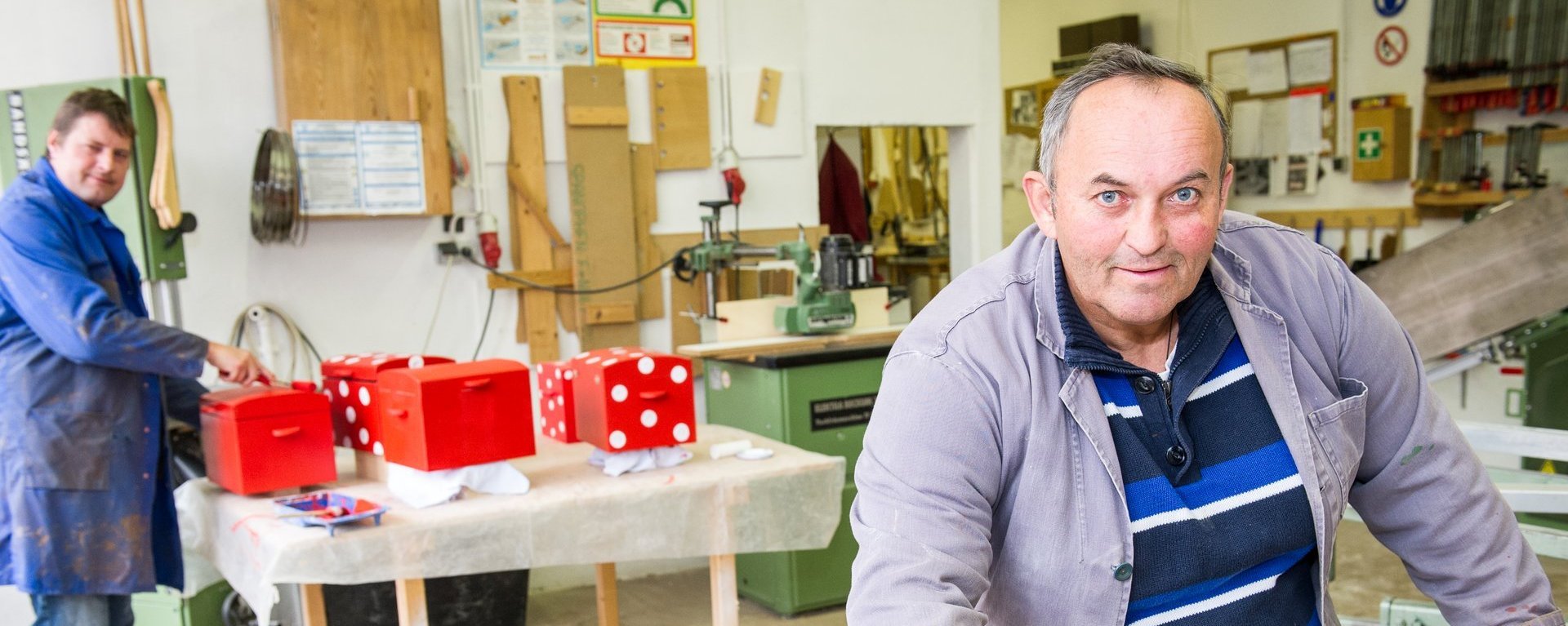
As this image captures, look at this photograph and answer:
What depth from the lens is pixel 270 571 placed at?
223 cm

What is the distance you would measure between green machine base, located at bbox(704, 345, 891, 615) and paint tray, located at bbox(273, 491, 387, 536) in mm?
1570

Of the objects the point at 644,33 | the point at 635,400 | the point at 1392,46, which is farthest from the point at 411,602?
the point at 1392,46

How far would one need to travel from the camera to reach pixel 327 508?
7.84 ft

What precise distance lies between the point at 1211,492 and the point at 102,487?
2.38 meters

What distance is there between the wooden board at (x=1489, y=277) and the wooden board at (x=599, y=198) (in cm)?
251

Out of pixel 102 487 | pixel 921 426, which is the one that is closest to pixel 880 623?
pixel 921 426

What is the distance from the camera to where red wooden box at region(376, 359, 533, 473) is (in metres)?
2.41

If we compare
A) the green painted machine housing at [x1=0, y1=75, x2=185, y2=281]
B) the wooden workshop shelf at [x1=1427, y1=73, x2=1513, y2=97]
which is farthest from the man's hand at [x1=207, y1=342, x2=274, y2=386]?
the wooden workshop shelf at [x1=1427, y1=73, x2=1513, y2=97]

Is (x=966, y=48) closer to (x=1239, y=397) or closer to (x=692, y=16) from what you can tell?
(x=692, y=16)

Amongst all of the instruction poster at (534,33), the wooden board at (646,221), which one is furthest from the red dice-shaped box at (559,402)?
the instruction poster at (534,33)

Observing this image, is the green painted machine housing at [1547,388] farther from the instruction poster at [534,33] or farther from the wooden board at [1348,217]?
the instruction poster at [534,33]

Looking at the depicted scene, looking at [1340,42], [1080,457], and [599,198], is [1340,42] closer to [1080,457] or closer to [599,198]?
[599,198]

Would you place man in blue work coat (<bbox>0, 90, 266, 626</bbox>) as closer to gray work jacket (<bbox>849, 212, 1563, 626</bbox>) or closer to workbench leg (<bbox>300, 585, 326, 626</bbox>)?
workbench leg (<bbox>300, 585, 326, 626</bbox>)

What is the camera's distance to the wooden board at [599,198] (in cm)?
412
